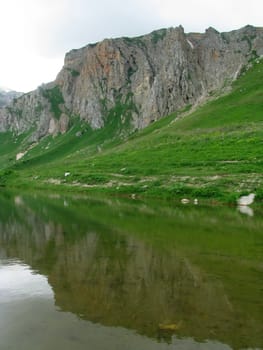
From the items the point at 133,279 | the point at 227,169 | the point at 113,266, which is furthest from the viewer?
the point at 227,169

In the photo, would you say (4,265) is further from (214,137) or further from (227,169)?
(214,137)

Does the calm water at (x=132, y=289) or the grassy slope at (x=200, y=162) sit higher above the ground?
the grassy slope at (x=200, y=162)

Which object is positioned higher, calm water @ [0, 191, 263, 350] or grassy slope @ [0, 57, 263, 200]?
grassy slope @ [0, 57, 263, 200]

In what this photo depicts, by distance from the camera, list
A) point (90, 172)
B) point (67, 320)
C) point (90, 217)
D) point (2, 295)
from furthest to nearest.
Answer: point (90, 172) < point (90, 217) < point (2, 295) < point (67, 320)

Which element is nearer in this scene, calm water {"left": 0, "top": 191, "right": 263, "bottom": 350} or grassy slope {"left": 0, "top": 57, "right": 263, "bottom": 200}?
calm water {"left": 0, "top": 191, "right": 263, "bottom": 350}

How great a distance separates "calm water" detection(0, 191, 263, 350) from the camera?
462 inches

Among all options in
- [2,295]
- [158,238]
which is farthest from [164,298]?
[158,238]

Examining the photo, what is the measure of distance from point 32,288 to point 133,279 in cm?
420

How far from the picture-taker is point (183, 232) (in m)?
30.0

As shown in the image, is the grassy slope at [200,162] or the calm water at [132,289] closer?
the calm water at [132,289]

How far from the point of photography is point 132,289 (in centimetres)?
1595

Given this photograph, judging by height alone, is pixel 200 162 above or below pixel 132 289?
above

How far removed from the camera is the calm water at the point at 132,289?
11.7 meters

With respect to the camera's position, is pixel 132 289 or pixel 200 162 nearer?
pixel 132 289
